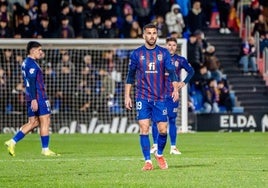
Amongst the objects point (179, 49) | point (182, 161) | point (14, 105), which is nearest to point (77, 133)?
point (14, 105)

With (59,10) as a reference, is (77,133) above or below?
below

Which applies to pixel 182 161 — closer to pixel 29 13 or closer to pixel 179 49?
pixel 179 49

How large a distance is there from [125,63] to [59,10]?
2.97 m

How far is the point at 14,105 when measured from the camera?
31391mm

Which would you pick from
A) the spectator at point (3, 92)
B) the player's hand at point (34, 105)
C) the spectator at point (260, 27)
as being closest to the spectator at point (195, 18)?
the spectator at point (260, 27)

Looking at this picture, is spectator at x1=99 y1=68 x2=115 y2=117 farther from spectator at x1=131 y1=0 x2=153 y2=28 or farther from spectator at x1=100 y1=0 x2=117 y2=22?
spectator at x1=131 y1=0 x2=153 y2=28

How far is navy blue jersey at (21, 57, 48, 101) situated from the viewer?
20297 mm

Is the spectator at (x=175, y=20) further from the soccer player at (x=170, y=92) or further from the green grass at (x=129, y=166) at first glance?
the soccer player at (x=170, y=92)

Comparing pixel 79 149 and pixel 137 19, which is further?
pixel 137 19

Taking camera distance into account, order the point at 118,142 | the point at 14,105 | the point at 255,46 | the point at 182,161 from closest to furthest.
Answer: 1. the point at 182,161
2. the point at 118,142
3. the point at 14,105
4. the point at 255,46

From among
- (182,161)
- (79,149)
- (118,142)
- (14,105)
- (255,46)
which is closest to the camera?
(182,161)

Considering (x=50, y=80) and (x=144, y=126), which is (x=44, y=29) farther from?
(x=144, y=126)

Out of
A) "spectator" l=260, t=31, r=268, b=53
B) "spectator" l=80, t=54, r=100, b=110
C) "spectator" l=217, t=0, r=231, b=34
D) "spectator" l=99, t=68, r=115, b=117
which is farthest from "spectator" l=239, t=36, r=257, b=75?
"spectator" l=80, t=54, r=100, b=110

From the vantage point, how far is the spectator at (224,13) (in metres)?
38.2
